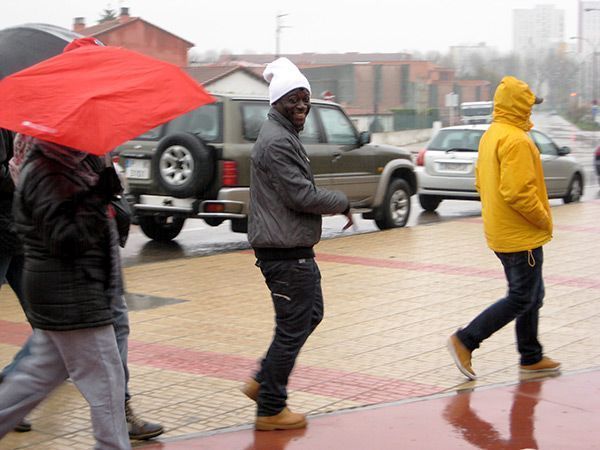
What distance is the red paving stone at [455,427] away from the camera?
5.00m

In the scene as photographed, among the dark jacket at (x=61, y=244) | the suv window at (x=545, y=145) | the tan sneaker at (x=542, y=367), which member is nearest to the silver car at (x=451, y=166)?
the suv window at (x=545, y=145)

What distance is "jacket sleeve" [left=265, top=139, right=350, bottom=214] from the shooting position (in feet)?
16.2

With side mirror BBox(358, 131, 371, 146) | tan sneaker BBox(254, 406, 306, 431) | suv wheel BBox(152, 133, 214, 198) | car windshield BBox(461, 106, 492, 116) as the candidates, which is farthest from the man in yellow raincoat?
car windshield BBox(461, 106, 492, 116)

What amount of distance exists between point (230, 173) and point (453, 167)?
645 cm

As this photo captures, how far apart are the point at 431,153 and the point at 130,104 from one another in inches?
568

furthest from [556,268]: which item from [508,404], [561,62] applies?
[561,62]

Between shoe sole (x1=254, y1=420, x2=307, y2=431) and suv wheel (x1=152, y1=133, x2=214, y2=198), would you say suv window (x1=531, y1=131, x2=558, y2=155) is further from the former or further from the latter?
shoe sole (x1=254, y1=420, x2=307, y2=431)

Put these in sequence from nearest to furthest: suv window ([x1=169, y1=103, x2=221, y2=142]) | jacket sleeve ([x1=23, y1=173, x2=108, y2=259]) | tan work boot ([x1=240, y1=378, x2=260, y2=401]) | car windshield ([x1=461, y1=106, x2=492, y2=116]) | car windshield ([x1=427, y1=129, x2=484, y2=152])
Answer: jacket sleeve ([x1=23, y1=173, x2=108, y2=259])
tan work boot ([x1=240, y1=378, x2=260, y2=401])
suv window ([x1=169, y1=103, x2=221, y2=142])
car windshield ([x1=427, y1=129, x2=484, y2=152])
car windshield ([x1=461, y1=106, x2=492, y2=116])

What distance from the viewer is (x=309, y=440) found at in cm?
507

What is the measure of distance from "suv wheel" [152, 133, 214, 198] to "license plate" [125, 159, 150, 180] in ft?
1.00

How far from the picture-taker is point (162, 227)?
45.6 feet

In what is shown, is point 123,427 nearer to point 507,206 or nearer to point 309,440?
point 309,440

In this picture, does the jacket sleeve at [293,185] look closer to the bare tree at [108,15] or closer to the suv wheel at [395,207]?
the suv wheel at [395,207]

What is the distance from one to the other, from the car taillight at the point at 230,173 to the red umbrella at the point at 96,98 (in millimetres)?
Answer: 8024
